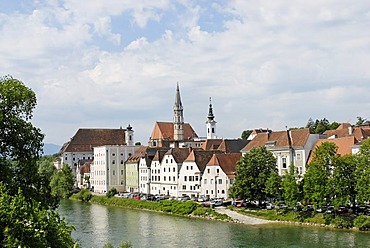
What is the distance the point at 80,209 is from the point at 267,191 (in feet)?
86.1

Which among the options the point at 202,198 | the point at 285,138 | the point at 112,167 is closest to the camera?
the point at 285,138

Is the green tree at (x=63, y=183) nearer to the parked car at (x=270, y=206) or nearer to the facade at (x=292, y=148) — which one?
the facade at (x=292, y=148)

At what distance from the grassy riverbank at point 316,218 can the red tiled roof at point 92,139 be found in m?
65.4

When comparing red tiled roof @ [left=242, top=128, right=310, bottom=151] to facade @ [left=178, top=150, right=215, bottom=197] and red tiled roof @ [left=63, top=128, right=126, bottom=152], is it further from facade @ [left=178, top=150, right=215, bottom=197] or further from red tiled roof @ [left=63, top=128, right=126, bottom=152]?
red tiled roof @ [left=63, top=128, right=126, bottom=152]

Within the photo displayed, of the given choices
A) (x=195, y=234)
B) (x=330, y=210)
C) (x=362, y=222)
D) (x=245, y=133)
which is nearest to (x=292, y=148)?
(x=330, y=210)

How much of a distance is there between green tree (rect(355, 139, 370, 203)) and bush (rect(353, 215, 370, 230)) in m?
1.24

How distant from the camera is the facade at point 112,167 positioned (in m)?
89.2

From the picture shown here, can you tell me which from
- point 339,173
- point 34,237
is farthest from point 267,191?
point 34,237

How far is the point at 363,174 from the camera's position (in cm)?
4259

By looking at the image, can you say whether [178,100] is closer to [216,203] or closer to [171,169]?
[171,169]

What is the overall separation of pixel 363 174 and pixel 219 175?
2368 cm

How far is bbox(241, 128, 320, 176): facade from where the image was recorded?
58062 mm

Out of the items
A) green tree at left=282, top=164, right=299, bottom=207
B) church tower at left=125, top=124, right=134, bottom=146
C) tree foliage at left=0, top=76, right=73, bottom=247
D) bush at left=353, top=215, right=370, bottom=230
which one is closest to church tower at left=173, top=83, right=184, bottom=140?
church tower at left=125, top=124, right=134, bottom=146

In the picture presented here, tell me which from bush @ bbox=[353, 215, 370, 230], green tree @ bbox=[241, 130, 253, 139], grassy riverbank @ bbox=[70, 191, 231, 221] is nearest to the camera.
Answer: bush @ bbox=[353, 215, 370, 230]
